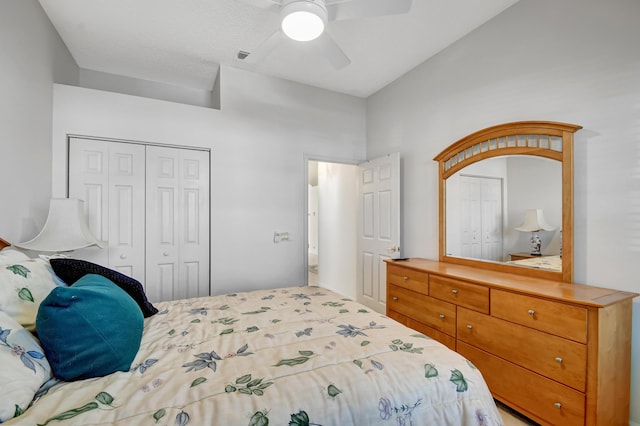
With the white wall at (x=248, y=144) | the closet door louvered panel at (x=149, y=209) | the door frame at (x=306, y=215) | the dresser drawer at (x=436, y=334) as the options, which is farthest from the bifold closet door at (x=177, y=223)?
the dresser drawer at (x=436, y=334)

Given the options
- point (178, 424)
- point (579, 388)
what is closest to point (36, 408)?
point (178, 424)

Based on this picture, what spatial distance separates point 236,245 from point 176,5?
2244 millimetres

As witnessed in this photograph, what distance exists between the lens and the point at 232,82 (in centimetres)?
328

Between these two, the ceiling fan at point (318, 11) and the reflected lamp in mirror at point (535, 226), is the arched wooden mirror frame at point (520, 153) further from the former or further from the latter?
the ceiling fan at point (318, 11)

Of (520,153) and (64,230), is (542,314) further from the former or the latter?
(64,230)

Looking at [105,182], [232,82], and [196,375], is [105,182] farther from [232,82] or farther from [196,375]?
[196,375]

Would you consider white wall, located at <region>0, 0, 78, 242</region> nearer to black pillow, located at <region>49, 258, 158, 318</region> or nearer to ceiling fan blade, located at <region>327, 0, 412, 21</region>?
black pillow, located at <region>49, 258, 158, 318</region>

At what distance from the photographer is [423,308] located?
8.23 ft

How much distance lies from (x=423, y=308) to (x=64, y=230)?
2873 mm

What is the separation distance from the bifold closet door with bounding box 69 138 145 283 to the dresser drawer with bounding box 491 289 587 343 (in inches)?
123

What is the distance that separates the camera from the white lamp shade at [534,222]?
2.14m

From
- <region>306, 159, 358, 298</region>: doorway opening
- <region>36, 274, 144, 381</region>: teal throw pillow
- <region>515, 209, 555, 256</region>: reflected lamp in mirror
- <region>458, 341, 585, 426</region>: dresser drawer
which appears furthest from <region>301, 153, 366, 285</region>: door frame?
<region>36, 274, 144, 381</region>: teal throw pillow

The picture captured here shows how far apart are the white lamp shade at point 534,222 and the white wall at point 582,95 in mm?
206

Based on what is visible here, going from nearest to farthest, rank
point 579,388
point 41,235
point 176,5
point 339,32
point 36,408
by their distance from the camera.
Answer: point 36,408 → point 579,388 → point 41,235 → point 176,5 → point 339,32
